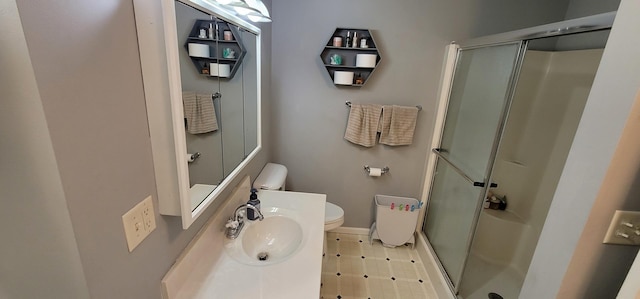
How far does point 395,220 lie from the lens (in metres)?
2.33

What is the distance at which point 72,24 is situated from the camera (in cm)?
52

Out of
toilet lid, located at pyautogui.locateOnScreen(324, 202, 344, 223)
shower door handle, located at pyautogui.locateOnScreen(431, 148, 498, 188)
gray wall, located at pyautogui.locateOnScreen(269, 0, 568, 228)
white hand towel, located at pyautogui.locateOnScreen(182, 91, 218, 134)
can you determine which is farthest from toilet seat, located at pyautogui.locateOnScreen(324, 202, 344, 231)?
white hand towel, located at pyautogui.locateOnScreen(182, 91, 218, 134)

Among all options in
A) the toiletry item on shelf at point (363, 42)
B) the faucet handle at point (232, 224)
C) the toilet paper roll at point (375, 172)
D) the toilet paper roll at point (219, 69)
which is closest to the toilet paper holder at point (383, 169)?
the toilet paper roll at point (375, 172)

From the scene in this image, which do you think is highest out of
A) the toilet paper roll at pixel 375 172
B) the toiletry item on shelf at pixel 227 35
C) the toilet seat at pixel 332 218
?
the toiletry item on shelf at pixel 227 35

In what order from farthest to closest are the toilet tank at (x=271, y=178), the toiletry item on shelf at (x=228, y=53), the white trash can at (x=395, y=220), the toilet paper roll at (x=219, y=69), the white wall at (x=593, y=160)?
the white trash can at (x=395, y=220) < the toilet tank at (x=271, y=178) < the toiletry item on shelf at (x=228, y=53) < the toilet paper roll at (x=219, y=69) < the white wall at (x=593, y=160)

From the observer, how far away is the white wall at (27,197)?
451 mm

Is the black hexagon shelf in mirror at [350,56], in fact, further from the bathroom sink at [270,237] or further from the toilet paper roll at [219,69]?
the bathroom sink at [270,237]

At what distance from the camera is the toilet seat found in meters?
1.95

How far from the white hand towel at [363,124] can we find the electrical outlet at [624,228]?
1.55 meters

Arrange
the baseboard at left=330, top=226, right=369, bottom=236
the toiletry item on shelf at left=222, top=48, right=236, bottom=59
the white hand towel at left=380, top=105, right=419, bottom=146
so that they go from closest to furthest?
the toiletry item on shelf at left=222, top=48, right=236, bottom=59 → the white hand towel at left=380, top=105, right=419, bottom=146 → the baseboard at left=330, top=226, right=369, bottom=236

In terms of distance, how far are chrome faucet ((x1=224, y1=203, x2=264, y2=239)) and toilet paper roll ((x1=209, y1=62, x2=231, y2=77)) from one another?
0.69m

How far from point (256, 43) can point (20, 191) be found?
143cm

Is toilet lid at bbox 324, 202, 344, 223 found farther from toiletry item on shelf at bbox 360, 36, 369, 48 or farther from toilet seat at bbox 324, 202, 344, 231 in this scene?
toiletry item on shelf at bbox 360, 36, 369, 48

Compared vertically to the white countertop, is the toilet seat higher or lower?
lower
